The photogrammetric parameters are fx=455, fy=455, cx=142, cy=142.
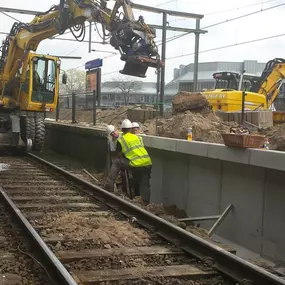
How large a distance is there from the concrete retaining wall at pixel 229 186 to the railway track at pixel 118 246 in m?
1.73

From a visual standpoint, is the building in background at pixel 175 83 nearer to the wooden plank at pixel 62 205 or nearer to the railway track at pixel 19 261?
the wooden plank at pixel 62 205

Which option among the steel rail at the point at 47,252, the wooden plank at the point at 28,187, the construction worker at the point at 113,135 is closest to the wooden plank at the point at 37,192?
the wooden plank at the point at 28,187

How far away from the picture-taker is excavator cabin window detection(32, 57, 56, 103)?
1659 cm

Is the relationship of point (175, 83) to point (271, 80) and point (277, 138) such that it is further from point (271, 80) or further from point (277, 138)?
point (277, 138)

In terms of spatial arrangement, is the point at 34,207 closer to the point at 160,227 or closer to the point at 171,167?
the point at 160,227

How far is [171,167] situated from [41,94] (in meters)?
8.03

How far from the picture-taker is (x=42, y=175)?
1228 centimetres

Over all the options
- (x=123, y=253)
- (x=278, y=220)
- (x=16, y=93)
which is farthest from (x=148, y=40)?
(x=16, y=93)

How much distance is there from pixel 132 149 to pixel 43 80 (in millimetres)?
8406

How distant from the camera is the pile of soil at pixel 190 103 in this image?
1495 centimetres

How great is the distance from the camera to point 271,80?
2033cm

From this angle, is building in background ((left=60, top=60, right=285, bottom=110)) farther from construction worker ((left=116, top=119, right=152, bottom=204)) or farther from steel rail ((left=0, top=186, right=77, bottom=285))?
steel rail ((left=0, top=186, right=77, bottom=285))

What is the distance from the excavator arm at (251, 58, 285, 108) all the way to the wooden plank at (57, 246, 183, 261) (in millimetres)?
15653

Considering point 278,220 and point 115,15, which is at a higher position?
point 115,15
